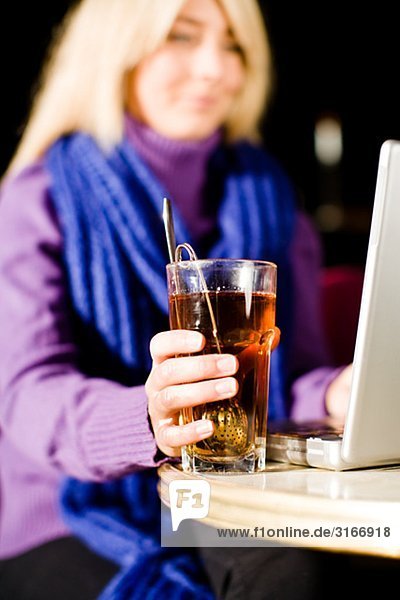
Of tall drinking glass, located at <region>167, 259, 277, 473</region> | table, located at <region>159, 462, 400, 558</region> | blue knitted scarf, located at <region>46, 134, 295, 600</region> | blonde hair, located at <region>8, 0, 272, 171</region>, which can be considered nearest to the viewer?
table, located at <region>159, 462, 400, 558</region>

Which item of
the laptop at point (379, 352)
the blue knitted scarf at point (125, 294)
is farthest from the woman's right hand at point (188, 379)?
the blue knitted scarf at point (125, 294)

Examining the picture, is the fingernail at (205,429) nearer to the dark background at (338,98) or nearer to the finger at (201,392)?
the finger at (201,392)

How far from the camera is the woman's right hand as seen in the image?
0.63 meters

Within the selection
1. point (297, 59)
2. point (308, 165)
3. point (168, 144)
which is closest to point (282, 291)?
point (168, 144)

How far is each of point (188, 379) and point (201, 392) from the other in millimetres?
15

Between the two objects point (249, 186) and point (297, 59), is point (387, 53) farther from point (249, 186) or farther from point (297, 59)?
Result: point (249, 186)

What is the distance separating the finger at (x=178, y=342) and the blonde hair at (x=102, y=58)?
2.18 ft

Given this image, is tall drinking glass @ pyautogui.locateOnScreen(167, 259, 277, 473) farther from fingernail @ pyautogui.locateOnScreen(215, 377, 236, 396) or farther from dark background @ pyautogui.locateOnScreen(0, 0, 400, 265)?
dark background @ pyautogui.locateOnScreen(0, 0, 400, 265)

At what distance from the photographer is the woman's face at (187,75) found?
1220 millimetres

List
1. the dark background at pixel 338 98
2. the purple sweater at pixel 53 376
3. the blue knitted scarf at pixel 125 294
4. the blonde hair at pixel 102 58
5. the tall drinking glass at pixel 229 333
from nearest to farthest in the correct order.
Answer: the tall drinking glass at pixel 229 333, the purple sweater at pixel 53 376, the blue knitted scarf at pixel 125 294, the blonde hair at pixel 102 58, the dark background at pixel 338 98

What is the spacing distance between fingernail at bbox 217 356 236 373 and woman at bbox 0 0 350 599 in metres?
0.07

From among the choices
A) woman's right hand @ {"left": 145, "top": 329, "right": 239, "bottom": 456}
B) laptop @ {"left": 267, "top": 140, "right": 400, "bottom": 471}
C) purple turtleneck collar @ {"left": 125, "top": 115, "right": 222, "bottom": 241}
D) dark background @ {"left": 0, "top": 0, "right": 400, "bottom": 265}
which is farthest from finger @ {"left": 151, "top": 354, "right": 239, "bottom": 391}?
dark background @ {"left": 0, "top": 0, "right": 400, "bottom": 265}

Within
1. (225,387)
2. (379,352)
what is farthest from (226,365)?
(379,352)

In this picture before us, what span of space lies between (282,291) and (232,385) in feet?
2.43
